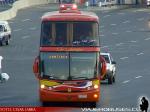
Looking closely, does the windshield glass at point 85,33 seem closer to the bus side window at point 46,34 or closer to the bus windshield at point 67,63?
the bus windshield at point 67,63

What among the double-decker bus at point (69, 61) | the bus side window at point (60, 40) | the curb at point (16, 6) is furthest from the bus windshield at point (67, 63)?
the curb at point (16, 6)

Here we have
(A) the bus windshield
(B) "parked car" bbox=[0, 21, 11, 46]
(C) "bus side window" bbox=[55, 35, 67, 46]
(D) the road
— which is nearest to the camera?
(A) the bus windshield

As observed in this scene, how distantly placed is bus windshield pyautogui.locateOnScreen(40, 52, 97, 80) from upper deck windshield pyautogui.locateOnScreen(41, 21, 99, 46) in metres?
0.45

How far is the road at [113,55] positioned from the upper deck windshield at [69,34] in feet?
Result: 7.98

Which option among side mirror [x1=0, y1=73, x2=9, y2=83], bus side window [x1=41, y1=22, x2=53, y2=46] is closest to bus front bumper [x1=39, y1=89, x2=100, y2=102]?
bus side window [x1=41, y1=22, x2=53, y2=46]

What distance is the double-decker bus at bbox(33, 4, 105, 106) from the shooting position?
32.7 m

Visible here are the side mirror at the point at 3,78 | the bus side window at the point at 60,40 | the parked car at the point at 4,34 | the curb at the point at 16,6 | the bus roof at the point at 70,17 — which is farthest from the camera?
the curb at the point at 16,6

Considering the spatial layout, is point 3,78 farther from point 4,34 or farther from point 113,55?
point 4,34

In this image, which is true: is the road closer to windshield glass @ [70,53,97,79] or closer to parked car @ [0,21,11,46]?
parked car @ [0,21,11,46]

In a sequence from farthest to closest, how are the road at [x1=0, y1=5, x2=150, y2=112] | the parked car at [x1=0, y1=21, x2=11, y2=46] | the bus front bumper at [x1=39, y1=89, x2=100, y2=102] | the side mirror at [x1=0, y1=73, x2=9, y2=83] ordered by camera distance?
the parked car at [x1=0, y1=21, x2=11, y2=46], the side mirror at [x1=0, y1=73, x2=9, y2=83], the road at [x1=0, y1=5, x2=150, y2=112], the bus front bumper at [x1=39, y1=89, x2=100, y2=102]

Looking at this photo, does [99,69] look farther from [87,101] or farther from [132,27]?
[132,27]

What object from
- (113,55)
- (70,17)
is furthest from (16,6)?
(70,17)

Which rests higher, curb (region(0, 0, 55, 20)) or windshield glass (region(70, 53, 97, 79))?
windshield glass (region(70, 53, 97, 79))

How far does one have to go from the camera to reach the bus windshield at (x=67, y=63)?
33312mm
